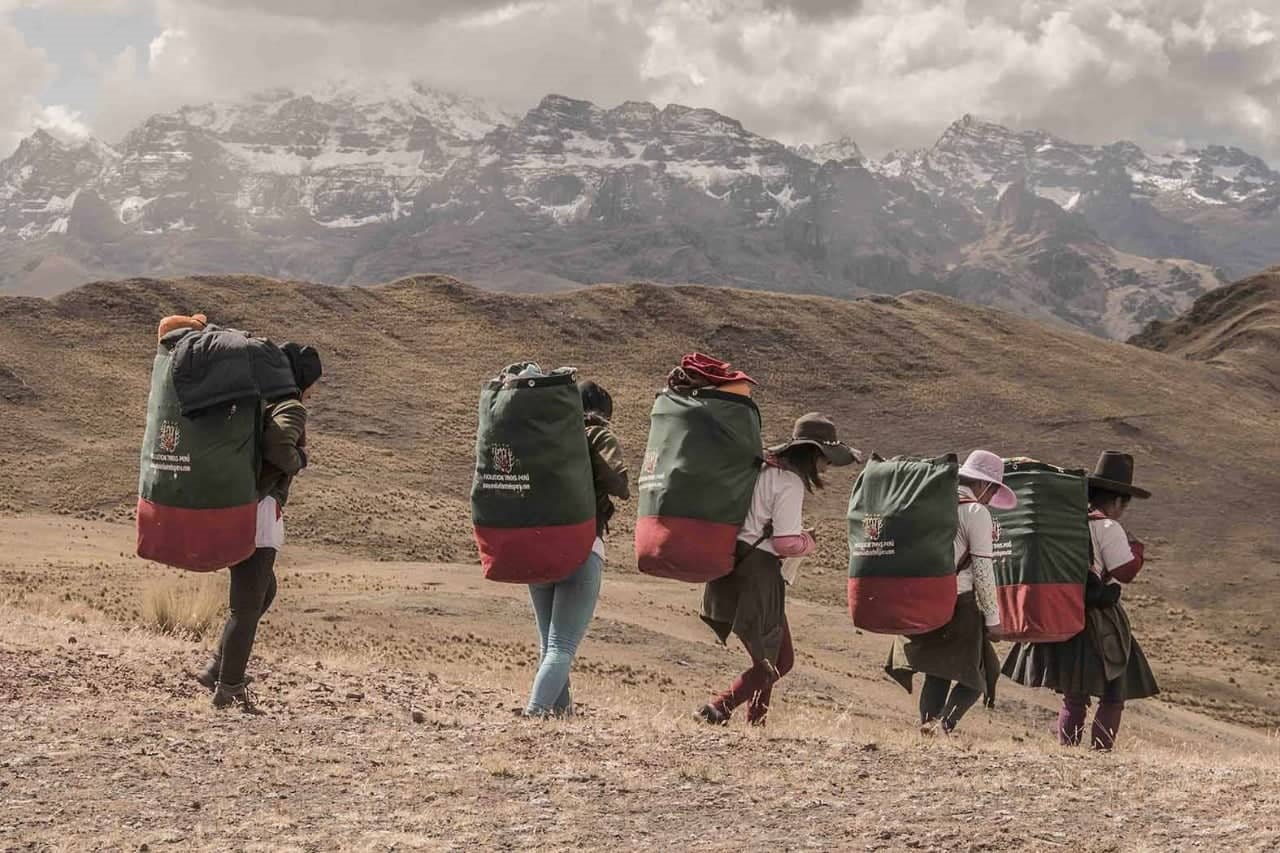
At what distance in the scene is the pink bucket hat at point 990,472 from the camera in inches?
391

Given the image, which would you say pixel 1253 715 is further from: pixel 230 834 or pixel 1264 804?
pixel 230 834

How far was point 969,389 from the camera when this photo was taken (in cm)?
6900

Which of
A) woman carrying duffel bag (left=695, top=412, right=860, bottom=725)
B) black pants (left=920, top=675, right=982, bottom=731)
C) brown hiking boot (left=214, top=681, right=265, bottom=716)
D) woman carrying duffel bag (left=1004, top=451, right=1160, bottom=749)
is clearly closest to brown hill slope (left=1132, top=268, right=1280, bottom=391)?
woman carrying duffel bag (left=1004, top=451, right=1160, bottom=749)

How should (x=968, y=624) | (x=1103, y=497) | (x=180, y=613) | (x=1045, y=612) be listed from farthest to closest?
(x=180, y=613)
(x=1103, y=497)
(x=1045, y=612)
(x=968, y=624)

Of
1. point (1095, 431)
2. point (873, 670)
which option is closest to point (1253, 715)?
point (873, 670)

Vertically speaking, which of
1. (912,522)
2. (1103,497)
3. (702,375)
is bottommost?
(912,522)

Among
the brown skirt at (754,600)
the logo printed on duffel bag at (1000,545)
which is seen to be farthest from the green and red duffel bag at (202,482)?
the logo printed on duffel bag at (1000,545)

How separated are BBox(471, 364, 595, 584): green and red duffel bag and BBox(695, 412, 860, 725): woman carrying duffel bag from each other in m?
1.04

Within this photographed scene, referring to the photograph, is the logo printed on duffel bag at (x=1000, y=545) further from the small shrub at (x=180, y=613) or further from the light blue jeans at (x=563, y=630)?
the small shrub at (x=180, y=613)

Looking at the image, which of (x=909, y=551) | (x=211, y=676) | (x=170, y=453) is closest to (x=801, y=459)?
(x=909, y=551)

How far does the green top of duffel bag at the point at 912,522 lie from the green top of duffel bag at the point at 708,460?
947mm

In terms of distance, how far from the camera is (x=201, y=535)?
27.9ft

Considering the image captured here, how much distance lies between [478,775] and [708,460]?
2482mm

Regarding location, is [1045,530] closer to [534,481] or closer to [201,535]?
[534,481]
